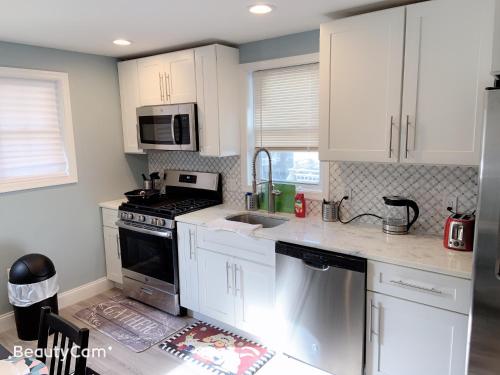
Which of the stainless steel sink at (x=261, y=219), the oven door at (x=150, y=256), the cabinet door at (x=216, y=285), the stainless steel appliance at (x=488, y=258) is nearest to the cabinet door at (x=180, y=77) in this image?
the stainless steel sink at (x=261, y=219)

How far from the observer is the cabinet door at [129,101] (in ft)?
11.5

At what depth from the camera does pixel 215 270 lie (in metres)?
2.83

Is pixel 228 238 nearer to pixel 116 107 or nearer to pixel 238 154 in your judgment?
pixel 238 154

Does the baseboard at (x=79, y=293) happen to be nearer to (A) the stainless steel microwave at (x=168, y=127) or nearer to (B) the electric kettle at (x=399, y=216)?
(A) the stainless steel microwave at (x=168, y=127)

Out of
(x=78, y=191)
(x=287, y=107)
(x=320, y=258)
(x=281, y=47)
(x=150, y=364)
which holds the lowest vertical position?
(x=150, y=364)

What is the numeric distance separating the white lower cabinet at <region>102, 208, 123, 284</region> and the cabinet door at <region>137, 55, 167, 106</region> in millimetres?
1106

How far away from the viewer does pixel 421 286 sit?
6.28 feet

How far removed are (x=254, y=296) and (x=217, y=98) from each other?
62.2 inches

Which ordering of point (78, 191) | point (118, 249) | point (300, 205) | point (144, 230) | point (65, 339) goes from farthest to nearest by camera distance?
1. point (118, 249)
2. point (78, 191)
3. point (144, 230)
4. point (300, 205)
5. point (65, 339)

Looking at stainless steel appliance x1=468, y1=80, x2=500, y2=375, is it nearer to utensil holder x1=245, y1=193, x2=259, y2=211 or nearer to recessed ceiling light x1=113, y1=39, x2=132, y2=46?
utensil holder x1=245, y1=193, x2=259, y2=211

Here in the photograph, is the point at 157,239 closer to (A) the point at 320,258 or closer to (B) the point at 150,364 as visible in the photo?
(B) the point at 150,364

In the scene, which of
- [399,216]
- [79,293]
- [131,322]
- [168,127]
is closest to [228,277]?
[131,322]

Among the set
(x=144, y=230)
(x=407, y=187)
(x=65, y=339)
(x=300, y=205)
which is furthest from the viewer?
(x=144, y=230)

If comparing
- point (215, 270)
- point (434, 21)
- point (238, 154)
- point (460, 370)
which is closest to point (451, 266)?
point (460, 370)
